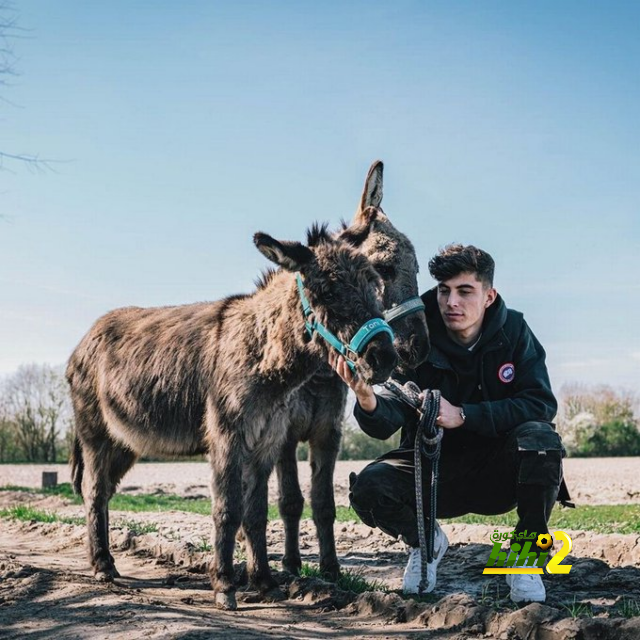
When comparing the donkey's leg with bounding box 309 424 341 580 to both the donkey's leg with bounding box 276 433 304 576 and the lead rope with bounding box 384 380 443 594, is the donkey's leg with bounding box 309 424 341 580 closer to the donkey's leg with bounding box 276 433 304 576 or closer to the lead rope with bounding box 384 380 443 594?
the donkey's leg with bounding box 276 433 304 576

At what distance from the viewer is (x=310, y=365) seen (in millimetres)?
5188

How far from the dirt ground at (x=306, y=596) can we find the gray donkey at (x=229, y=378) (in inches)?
17.0

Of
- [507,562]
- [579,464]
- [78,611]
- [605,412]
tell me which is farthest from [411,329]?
[605,412]

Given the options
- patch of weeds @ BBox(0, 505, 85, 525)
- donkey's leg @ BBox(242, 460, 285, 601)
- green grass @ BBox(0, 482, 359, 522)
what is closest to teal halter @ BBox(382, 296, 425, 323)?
donkey's leg @ BBox(242, 460, 285, 601)

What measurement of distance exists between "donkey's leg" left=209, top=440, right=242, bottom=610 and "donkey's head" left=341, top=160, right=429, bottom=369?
1419mm

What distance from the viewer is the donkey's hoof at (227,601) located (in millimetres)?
5145

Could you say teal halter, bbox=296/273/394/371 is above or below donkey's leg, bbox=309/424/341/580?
above

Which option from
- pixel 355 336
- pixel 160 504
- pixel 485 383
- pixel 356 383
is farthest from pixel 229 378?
pixel 160 504

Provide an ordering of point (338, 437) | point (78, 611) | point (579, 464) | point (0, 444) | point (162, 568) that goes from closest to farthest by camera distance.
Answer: point (78, 611), point (338, 437), point (162, 568), point (579, 464), point (0, 444)

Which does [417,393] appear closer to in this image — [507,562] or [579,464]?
[507,562]

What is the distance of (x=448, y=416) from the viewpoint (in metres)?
5.05

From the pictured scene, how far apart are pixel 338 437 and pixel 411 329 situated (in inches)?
42.5

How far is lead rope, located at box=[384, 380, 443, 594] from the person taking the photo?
5020mm

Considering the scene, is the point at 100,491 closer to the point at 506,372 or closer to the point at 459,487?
the point at 459,487
